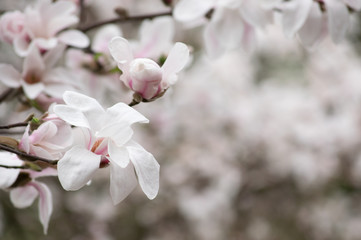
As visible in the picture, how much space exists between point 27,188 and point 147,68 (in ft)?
0.72

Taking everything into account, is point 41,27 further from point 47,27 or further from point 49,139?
point 49,139

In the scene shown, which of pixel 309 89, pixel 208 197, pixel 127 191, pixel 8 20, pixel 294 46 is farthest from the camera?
pixel 294 46

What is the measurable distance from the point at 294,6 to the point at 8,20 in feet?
1.25

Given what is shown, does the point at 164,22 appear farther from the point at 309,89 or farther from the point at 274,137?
the point at 309,89

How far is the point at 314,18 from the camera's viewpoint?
69 centimetres

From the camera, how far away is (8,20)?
655mm

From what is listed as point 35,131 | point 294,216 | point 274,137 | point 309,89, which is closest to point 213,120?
point 274,137

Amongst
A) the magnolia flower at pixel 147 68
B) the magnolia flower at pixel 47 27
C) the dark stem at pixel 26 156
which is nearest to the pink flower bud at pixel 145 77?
the magnolia flower at pixel 147 68

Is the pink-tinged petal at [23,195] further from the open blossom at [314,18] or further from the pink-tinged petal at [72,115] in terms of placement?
the open blossom at [314,18]

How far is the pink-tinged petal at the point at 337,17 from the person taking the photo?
67 centimetres

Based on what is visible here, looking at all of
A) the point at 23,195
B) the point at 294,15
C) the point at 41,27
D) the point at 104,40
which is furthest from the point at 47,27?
the point at 294,15

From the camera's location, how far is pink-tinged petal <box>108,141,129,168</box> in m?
0.45

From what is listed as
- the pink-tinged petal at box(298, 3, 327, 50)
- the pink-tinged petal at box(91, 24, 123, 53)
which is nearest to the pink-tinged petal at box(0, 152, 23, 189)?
the pink-tinged petal at box(91, 24, 123, 53)

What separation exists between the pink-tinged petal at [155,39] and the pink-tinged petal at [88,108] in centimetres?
28
